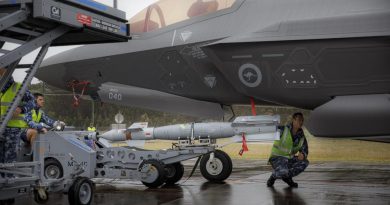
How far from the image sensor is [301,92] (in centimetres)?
749

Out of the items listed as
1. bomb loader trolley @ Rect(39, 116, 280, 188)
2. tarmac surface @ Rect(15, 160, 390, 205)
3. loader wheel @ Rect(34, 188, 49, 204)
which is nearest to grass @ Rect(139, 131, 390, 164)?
tarmac surface @ Rect(15, 160, 390, 205)

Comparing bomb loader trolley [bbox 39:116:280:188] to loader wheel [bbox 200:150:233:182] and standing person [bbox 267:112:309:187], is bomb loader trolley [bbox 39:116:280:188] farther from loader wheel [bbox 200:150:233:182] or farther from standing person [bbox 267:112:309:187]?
standing person [bbox 267:112:309:187]

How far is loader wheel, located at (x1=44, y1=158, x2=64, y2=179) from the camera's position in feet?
26.5

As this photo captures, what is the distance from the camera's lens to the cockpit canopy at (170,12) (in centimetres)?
859

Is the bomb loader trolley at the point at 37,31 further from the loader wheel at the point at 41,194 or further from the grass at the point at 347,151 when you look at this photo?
the grass at the point at 347,151

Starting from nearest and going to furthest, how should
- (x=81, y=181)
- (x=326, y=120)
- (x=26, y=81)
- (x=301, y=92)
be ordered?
(x=26, y=81) → (x=81, y=181) → (x=326, y=120) → (x=301, y=92)

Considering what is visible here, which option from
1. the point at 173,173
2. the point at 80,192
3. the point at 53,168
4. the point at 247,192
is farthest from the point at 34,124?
the point at 247,192

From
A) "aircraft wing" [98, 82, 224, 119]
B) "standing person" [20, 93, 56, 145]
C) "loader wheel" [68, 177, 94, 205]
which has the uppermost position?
"aircraft wing" [98, 82, 224, 119]

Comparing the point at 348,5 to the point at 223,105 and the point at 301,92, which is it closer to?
the point at 301,92

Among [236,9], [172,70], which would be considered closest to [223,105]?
[172,70]

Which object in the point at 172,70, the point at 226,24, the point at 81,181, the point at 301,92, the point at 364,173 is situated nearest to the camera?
the point at 81,181

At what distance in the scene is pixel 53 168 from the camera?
816cm

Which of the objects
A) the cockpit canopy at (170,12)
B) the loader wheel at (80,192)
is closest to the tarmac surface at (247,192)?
the loader wheel at (80,192)

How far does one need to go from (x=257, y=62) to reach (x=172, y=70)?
1.83 meters
